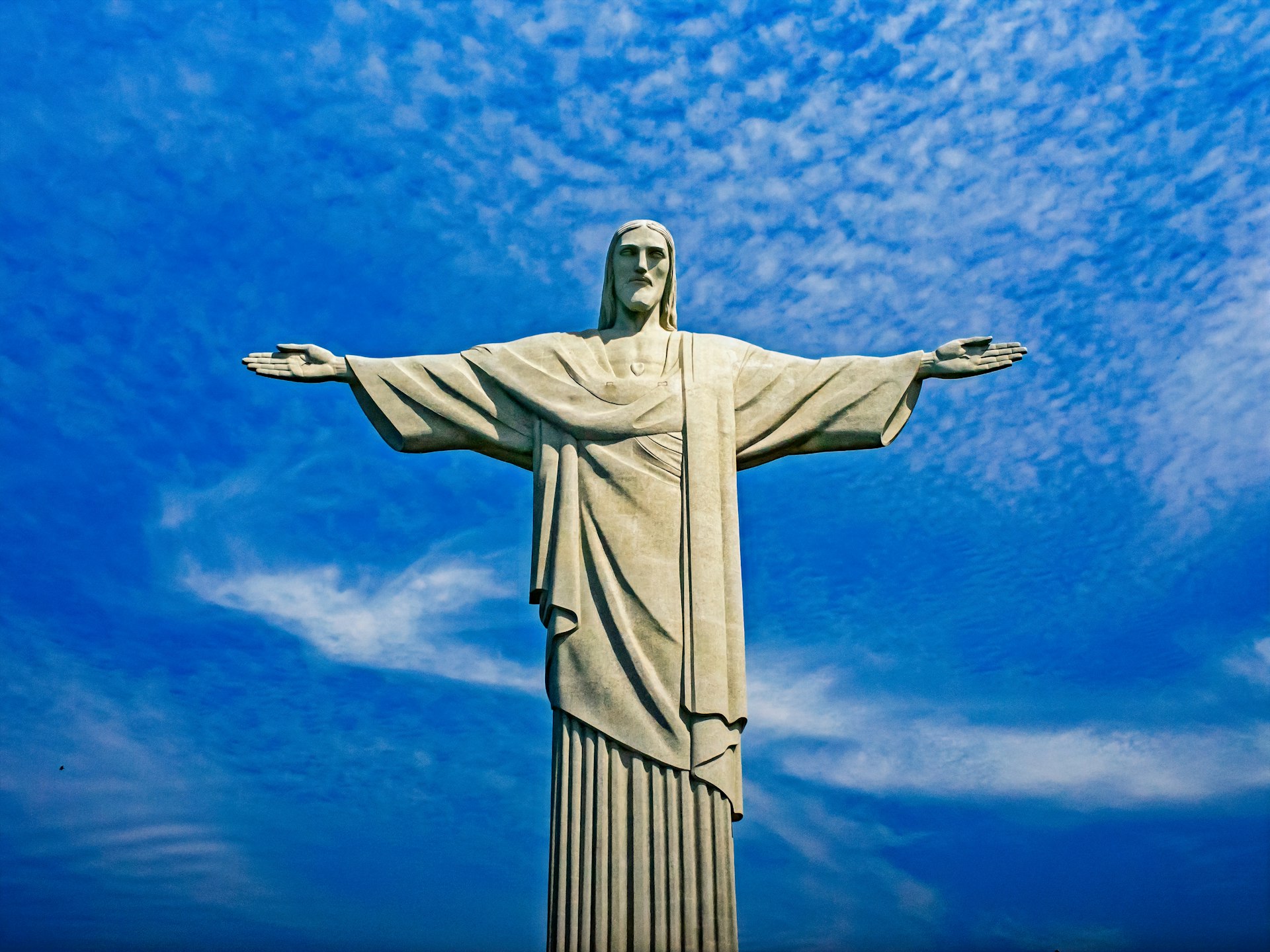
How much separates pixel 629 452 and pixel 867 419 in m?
2.44

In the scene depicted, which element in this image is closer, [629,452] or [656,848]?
[656,848]

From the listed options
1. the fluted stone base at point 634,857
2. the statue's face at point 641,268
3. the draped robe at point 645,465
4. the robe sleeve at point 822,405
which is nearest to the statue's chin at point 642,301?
the statue's face at point 641,268

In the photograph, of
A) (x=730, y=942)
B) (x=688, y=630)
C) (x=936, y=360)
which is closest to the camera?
(x=730, y=942)

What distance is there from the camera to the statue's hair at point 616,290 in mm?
12680

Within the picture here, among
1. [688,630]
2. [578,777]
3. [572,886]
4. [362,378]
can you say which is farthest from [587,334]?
[572,886]

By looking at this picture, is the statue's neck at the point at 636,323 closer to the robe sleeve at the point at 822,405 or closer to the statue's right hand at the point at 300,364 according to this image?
the robe sleeve at the point at 822,405

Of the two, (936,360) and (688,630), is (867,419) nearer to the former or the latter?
(936,360)

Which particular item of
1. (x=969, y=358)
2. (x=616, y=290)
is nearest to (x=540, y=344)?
(x=616, y=290)

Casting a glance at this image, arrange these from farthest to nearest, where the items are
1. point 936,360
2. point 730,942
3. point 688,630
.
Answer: point 936,360 < point 688,630 < point 730,942

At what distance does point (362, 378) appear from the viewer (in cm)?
1228

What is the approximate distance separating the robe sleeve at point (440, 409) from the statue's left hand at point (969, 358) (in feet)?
13.2

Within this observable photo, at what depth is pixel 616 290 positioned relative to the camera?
12727mm

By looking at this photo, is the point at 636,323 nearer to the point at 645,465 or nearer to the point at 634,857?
the point at 645,465

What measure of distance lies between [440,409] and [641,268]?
2.48 m
